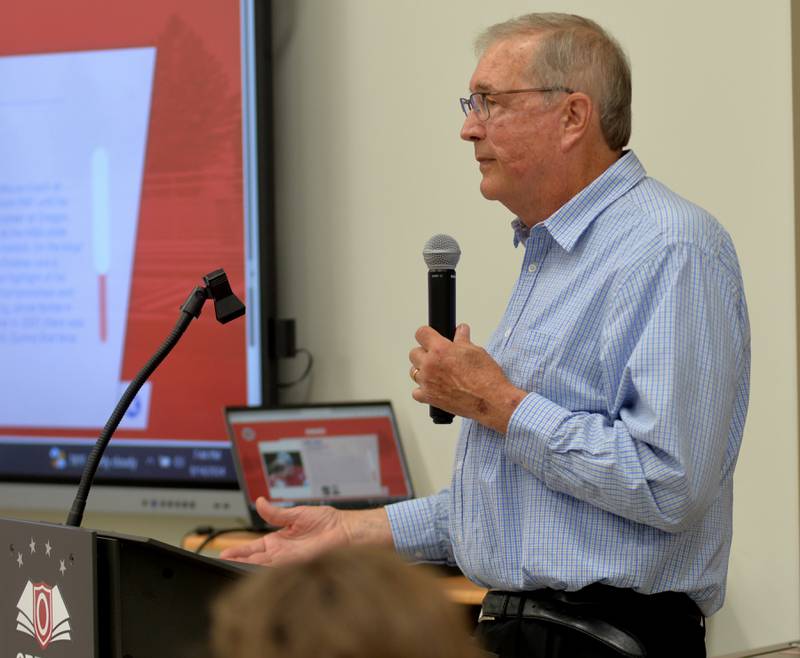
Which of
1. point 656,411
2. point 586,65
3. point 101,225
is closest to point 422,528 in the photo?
point 656,411

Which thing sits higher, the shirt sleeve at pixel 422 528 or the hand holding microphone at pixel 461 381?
the hand holding microphone at pixel 461 381

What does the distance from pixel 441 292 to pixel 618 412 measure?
35cm

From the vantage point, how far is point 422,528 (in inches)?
79.3

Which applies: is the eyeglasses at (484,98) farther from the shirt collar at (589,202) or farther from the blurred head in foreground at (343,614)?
the blurred head in foreground at (343,614)

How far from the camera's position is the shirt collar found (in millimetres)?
1831

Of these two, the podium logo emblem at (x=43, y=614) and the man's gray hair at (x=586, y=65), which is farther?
the man's gray hair at (x=586, y=65)

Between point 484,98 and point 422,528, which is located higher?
point 484,98

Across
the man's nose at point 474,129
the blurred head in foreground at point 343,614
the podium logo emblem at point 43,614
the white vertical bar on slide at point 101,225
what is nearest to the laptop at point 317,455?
the white vertical bar on slide at point 101,225

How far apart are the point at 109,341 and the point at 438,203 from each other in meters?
1.03

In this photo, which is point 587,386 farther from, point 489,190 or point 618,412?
point 489,190

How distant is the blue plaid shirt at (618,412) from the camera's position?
164 centimetres

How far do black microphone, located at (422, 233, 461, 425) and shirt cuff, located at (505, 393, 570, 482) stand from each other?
164mm

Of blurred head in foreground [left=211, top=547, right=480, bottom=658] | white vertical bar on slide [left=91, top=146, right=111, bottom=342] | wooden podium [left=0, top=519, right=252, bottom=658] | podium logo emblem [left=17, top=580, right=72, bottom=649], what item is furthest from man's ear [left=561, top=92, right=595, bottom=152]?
white vertical bar on slide [left=91, top=146, right=111, bottom=342]

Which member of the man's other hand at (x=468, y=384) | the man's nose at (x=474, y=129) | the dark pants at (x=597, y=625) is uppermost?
the man's nose at (x=474, y=129)
